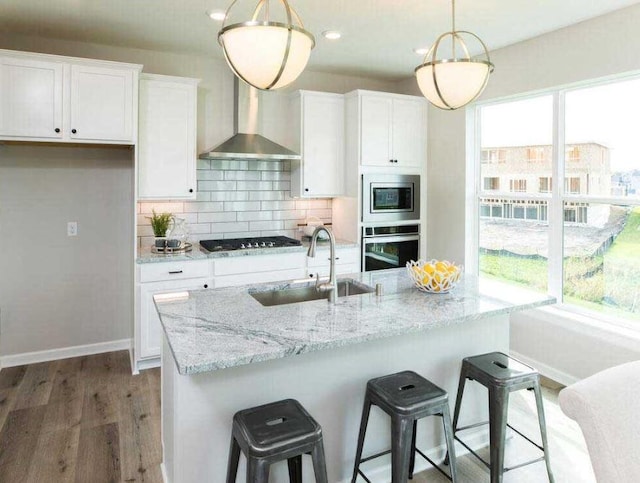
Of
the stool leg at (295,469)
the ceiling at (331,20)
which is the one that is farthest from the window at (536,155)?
the stool leg at (295,469)

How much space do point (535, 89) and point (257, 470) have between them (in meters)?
3.43

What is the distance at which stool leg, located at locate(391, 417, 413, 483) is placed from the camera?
72.3 inches

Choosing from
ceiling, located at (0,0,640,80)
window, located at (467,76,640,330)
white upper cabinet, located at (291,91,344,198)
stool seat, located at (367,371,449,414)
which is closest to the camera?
stool seat, located at (367,371,449,414)

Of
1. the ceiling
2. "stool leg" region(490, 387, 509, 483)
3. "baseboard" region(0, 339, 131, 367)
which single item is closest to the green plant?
"baseboard" region(0, 339, 131, 367)

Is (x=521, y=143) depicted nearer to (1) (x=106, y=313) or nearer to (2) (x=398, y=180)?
(2) (x=398, y=180)

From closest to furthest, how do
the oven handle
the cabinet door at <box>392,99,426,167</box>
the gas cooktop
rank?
1. the gas cooktop
2. the oven handle
3. the cabinet door at <box>392,99,426,167</box>

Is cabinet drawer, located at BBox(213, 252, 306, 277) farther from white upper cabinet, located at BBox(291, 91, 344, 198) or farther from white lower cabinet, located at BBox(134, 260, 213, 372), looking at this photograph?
white upper cabinet, located at BBox(291, 91, 344, 198)

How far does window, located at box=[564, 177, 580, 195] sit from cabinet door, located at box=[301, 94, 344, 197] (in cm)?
195

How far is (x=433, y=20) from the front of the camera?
319 centimetres

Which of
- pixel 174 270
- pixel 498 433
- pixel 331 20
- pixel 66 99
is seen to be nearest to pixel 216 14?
pixel 331 20

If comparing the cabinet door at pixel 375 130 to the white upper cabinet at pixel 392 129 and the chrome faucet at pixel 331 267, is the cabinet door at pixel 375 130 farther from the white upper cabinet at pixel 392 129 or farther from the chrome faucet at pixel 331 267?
the chrome faucet at pixel 331 267

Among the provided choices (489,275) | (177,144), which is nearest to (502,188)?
(489,275)

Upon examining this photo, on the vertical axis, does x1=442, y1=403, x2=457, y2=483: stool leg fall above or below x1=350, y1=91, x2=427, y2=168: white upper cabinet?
below

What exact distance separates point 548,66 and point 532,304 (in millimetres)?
2165
